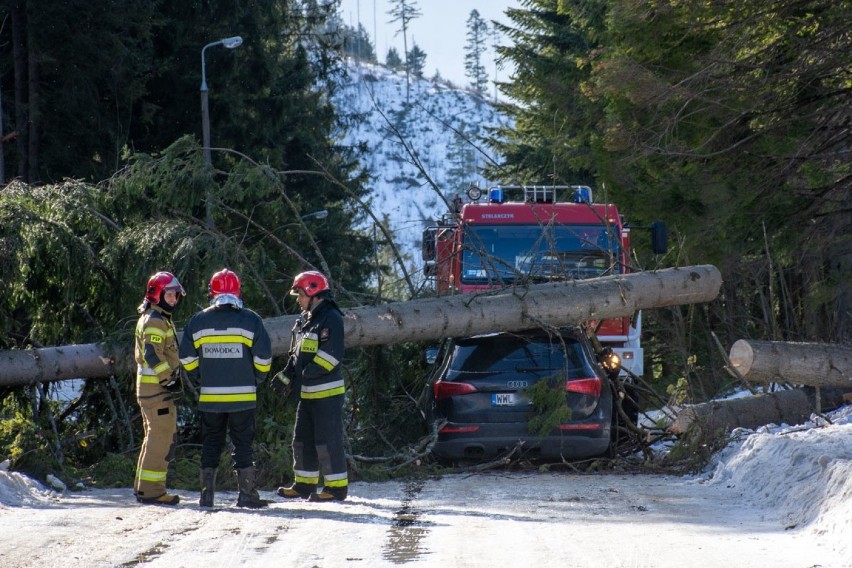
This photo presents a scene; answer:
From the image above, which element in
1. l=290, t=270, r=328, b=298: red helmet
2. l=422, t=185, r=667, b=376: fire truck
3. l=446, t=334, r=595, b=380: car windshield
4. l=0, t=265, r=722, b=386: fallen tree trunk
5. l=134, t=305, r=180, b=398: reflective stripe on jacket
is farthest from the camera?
l=422, t=185, r=667, b=376: fire truck

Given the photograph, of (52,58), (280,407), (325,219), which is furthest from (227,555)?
(325,219)

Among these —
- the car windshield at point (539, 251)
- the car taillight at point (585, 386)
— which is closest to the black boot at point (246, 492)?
the car taillight at point (585, 386)

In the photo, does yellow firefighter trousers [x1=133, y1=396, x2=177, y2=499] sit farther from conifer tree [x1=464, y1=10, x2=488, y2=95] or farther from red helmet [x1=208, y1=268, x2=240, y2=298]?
conifer tree [x1=464, y1=10, x2=488, y2=95]

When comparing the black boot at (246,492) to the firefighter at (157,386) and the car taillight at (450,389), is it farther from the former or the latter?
the car taillight at (450,389)

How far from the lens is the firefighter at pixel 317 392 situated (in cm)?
879

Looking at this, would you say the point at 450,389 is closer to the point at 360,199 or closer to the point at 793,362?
the point at 793,362

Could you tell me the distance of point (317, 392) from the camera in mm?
8883

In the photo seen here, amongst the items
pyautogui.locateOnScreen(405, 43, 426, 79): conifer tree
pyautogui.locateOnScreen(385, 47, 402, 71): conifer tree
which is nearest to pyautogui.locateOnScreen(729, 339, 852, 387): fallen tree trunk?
pyautogui.locateOnScreen(405, 43, 426, 79): conifer tree

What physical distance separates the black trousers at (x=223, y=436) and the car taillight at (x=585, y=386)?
11.2 ft

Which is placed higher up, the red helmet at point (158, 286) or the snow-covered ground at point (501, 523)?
the red helmet at point (158, 286)

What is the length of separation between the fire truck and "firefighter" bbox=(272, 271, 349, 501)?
11.4 ft

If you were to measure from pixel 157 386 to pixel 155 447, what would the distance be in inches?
19.4

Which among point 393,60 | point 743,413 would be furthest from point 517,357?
point 393,60

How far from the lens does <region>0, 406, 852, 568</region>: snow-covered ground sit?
6047 mm
